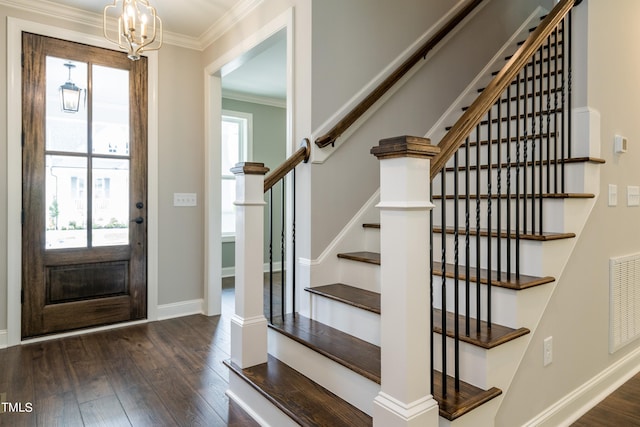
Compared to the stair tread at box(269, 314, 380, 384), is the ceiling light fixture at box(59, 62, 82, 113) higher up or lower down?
higher up

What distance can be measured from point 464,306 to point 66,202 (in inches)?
118

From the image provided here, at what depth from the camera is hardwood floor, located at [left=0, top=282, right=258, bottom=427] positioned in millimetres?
1970

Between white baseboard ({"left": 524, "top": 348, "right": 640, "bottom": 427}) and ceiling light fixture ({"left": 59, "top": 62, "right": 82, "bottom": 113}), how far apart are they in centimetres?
363

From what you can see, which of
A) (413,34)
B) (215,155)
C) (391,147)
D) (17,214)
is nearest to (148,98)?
(215,155)

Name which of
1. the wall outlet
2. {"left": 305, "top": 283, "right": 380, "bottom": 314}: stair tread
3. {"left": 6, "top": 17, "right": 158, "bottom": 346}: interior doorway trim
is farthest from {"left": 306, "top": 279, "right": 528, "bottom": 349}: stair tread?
{"left": 6, "top": 17, "right": 158, "bottom": 346}: interior doorway trim

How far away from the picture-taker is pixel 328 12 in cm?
244

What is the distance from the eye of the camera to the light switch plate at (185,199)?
144 inches

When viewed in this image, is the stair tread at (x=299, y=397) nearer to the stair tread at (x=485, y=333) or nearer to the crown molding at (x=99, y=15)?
the stair tread at (x=485, y=333)

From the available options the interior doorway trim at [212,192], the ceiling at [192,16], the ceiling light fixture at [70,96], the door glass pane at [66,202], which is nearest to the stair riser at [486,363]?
the ceiling at [192,16]

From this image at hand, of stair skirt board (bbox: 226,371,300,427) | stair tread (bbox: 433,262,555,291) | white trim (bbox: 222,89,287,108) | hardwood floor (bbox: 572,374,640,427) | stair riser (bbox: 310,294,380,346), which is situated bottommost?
hardwood floor (bbox: 572,374,640,427)

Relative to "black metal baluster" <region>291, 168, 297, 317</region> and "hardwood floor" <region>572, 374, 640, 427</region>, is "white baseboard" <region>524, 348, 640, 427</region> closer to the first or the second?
"hardwood floor" <region>572, 374, 640, 427</region>

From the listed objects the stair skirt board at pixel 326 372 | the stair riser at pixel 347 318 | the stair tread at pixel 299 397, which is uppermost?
the stair riser at pixel 347 318

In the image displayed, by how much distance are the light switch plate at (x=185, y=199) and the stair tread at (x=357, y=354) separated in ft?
5.94

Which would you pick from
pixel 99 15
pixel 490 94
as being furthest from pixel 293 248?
pixel 99 15
